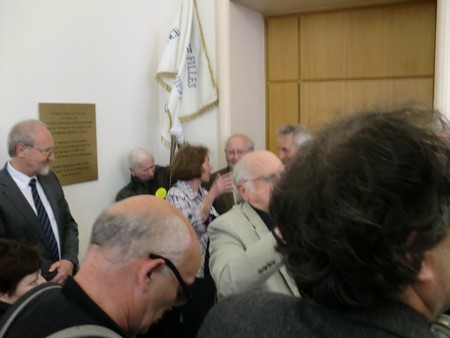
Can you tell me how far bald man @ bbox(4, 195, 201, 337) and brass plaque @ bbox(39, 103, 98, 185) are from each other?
2588 mm

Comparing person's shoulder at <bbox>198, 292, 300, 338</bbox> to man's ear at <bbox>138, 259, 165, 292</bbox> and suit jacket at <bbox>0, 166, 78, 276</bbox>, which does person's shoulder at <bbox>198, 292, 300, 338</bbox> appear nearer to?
man's ear at <bbox>138, 259, 165, 292</bbox>

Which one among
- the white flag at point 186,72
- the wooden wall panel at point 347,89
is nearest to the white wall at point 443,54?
the wooden wall panel at point 347,89

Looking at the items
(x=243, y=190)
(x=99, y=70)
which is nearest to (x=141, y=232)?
(x=243, y=190)

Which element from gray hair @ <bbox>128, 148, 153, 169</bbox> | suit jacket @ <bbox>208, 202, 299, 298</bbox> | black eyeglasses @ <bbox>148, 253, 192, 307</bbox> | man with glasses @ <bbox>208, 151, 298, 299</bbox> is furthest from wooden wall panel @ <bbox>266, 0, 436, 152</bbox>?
black eyeglasses @ <bbox>148, 253, 192, 307</bbox>

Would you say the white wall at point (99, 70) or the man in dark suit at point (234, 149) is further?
the man in dark suit at point (234, 149)

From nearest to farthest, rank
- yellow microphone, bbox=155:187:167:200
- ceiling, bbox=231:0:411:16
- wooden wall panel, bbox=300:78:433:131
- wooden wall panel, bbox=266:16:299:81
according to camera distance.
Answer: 1. yellow microphone, bbox=155:187:167:200
2. wooden wall panel, bbox=300:78:433:131
3. ceiling, bbox=231:0:411:16
4. wooden wall panel, bbox=266:16:299:81

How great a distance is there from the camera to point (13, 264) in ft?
6.73

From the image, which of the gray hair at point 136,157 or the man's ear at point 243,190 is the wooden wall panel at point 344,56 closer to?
the gray hair at point 136,157

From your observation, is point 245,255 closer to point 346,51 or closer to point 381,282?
point 381,282

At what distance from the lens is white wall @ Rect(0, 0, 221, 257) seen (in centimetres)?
333

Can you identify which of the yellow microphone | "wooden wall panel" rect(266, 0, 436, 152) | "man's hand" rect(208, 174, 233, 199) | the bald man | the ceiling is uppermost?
the ceiling

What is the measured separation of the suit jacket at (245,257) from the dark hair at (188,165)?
138 cm

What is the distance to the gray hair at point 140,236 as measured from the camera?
114 centimetres

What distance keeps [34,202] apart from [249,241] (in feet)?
5.26
